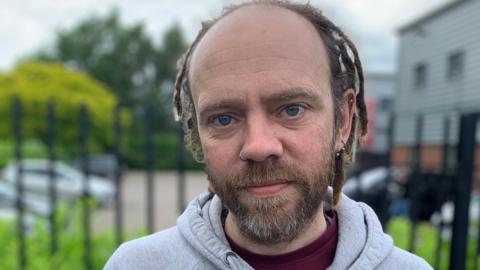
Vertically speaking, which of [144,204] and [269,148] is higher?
[269,148]

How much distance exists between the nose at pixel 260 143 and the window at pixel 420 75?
56.4 ft

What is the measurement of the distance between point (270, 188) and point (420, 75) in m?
17.9

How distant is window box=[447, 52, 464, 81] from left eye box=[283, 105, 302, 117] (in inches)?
592

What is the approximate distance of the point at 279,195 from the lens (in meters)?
1.10

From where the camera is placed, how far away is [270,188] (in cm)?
110

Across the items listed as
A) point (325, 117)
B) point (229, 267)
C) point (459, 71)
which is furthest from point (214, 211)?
point (459, 71)

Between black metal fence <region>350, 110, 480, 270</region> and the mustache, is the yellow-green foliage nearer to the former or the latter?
black metal fence <region>350, 110, 480, 270</region>

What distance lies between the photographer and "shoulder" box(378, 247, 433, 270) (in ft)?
4.02

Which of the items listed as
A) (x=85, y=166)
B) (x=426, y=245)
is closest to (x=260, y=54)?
(x=85, y=166)

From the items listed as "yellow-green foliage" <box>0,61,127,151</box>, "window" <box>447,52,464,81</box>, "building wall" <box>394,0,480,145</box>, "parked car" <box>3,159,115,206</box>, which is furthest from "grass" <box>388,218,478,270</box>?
"yellow-green foliage" <box>0,61,127,151</box>

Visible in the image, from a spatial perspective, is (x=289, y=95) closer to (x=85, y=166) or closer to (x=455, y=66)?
(x=85, y=166)

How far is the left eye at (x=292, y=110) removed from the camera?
1.13m

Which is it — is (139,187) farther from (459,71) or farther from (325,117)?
(325,117)

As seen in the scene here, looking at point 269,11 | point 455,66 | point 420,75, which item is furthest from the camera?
point 420,75
